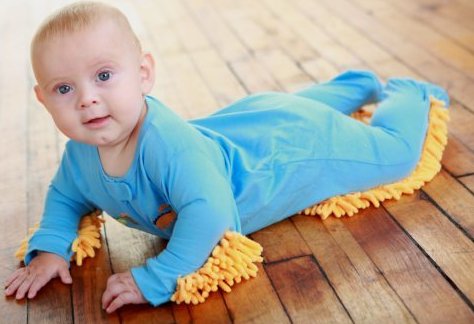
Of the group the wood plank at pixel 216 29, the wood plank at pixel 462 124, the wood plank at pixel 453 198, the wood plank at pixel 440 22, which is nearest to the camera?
the wood plank at pixel 453 198

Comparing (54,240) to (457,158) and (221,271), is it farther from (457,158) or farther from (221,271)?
(457,158)

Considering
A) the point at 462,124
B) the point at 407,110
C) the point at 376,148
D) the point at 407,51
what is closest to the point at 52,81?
A: the point at 376,148

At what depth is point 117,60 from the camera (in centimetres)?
111

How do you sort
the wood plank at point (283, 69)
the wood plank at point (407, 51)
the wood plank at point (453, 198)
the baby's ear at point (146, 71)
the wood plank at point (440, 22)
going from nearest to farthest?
the baby's ear at point (146, 71)
the wood plank at point (453, 198)
the wood plank at point (407, 51)
the wood plank at point (283, 69)
the wood plank at point (440, 22)

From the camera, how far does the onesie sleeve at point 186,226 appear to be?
1.12 meters

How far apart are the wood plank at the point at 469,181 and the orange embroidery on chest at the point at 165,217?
605mm

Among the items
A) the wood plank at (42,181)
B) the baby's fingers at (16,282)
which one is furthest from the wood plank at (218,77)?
the baby's fingers at (16,282)

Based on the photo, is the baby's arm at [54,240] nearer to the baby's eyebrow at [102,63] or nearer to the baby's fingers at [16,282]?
the baby's fingers at [16,282]

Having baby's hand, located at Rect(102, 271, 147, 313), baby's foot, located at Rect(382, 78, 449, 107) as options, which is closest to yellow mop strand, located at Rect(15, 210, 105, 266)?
baby's hand, located at Rect(102, 271, 147, 313)

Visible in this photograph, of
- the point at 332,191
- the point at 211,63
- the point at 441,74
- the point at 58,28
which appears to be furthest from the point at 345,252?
the point at 211,63

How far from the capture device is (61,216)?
1.31 metres

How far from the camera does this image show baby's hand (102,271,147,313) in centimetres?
113

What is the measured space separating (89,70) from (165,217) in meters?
0.29

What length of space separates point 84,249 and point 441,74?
110cm
